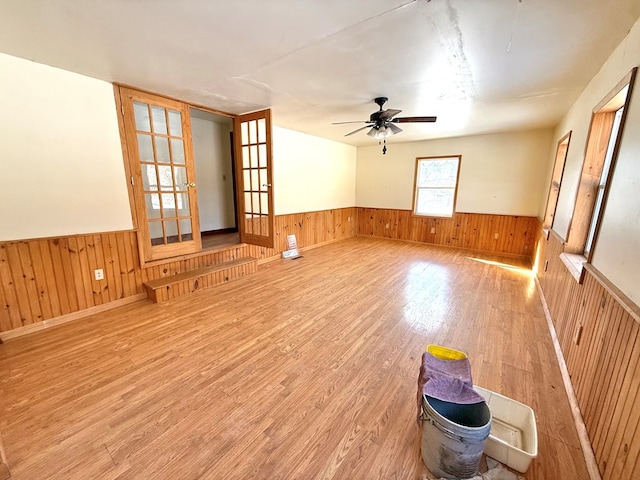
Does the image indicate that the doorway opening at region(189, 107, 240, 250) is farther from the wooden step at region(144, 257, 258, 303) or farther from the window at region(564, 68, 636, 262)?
the window at region(564, 68, 636, 262)

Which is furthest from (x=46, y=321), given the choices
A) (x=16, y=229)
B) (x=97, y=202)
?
(x=97, y=202)

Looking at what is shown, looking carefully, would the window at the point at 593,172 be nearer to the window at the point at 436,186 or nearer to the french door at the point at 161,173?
the window at the point at 436,186

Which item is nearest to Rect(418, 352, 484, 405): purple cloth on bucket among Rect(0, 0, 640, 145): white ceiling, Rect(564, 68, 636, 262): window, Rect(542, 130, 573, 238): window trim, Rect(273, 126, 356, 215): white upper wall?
Rect(564, 68, 636, 262): window

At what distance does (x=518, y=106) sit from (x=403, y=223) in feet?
11.3

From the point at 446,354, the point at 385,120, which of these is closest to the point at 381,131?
the point at 385,120

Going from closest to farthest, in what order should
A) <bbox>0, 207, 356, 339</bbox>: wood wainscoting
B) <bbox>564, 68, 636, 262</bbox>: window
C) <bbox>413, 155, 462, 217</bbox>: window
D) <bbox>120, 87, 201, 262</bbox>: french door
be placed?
1. <bbox>564, 68, 636, 262</bbox>: window
2. <bbox>0, 207, 356, 339</bbox>: wood wainscoting
3. <bbox>120, 87, 201, 262</bbox>: french door
4. <bbox>413, 155, 462, 217</bbox>: window

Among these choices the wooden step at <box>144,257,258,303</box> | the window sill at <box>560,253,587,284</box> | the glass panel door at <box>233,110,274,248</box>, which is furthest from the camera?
the glass panel door at <box>233,110,274,248</box>

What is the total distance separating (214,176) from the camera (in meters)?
5.49

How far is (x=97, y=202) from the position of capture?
9.30ft

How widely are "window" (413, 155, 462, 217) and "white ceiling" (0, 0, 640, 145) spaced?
2614 millimetres

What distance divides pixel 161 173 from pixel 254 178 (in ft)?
4.40

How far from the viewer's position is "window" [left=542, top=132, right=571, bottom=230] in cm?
361

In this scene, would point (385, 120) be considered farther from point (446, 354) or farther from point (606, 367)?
point (606, 367)

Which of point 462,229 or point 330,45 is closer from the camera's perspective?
point 330,45
